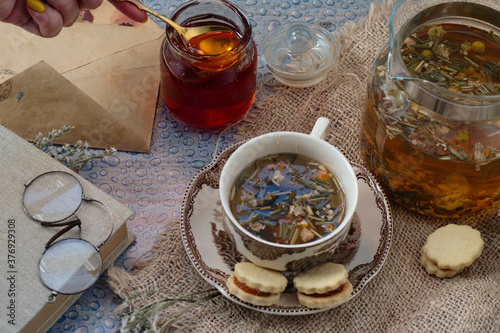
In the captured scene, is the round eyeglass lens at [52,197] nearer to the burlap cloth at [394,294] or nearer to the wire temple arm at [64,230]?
the wire temple arm at [64,230]

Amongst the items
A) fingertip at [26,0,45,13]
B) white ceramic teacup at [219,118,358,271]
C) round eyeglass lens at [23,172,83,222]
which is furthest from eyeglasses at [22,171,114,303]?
fingertip at [26,0,45,13]

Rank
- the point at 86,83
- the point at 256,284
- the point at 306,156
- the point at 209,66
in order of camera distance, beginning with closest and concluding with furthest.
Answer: the point at 256,284 → the point at 306,156 → the point at 209,66 → the point at 86,83

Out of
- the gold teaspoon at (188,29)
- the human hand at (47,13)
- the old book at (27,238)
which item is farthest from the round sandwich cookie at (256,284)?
the human hand at (47,13)

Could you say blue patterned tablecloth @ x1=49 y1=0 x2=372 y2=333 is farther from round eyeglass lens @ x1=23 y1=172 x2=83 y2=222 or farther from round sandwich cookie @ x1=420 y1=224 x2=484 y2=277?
round sandwich cookie @ x1=420 y1=224 x2=484 y2=277

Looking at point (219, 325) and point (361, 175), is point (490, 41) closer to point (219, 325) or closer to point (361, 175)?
point (361, 175)

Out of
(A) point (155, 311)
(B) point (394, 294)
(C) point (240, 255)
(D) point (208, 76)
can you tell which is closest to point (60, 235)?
(A) point (155, 311)

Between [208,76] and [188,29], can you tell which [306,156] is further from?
[188,29]
